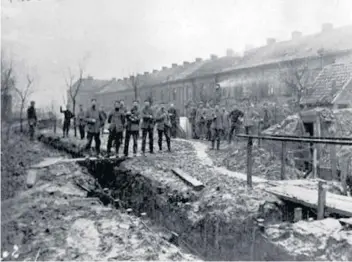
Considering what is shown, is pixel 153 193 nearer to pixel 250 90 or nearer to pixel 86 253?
pixel 86 253

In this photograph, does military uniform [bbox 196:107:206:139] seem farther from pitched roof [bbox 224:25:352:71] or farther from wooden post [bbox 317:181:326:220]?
wooden post [bbox 317:181:326:220]

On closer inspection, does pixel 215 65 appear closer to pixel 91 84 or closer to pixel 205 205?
pixel 205 205

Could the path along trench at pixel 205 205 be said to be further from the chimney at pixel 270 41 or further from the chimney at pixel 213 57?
the chimney at pixel 213 57

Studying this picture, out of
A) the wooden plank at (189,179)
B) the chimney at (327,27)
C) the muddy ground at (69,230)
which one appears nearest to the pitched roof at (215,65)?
the chimney at (327,27)

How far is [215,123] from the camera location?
1501cm

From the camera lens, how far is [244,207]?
24.7 feet

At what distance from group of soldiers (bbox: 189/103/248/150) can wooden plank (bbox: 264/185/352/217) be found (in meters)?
6.82

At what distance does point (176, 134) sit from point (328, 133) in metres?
10.7

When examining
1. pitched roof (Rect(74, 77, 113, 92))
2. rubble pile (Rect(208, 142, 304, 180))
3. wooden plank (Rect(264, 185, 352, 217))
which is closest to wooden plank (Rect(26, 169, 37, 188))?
wooden plank (Rect(264, 185, 352, 217))

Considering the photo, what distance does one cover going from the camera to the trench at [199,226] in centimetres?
667

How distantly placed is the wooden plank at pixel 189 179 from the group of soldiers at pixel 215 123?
4597 mm

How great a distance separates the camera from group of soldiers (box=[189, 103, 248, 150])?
15.1 metres

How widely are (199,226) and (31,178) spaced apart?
4.41 meters

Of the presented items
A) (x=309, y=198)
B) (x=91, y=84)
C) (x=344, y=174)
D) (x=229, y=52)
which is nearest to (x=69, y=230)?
(x=309, y=198)
